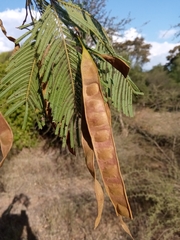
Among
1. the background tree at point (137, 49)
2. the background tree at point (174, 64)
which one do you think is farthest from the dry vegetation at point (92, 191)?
the background tree at point (174, 64)

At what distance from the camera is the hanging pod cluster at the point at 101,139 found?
421mm

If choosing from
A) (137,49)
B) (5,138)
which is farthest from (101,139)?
(137,49)

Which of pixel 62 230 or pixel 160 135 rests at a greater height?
pixel 160 135

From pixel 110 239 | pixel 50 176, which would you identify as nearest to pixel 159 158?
pixel 110 239

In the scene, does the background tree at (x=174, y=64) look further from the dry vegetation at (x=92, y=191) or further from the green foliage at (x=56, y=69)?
the green foliage at (x=56, y=69)

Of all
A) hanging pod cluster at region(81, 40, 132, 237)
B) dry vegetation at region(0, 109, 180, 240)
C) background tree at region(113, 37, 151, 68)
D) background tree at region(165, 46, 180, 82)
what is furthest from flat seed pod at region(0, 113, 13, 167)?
background tree at region(165, 46, 180, 82)

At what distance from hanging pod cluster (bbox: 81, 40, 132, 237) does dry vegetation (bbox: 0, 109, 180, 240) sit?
2.67 meters

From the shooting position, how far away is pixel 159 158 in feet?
13.1

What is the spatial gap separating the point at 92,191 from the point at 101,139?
3.81 m

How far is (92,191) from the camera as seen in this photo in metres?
4.15

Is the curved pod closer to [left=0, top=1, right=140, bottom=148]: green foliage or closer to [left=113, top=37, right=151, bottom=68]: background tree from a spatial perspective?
[left=0, top=1, right=140, bottom=148]: green foliage

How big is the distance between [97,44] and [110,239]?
3.01 meters

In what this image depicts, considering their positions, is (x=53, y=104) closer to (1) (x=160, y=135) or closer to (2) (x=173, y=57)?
(1) (x=160, y=135)

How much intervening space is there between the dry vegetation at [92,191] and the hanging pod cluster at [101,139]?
8.75ft
